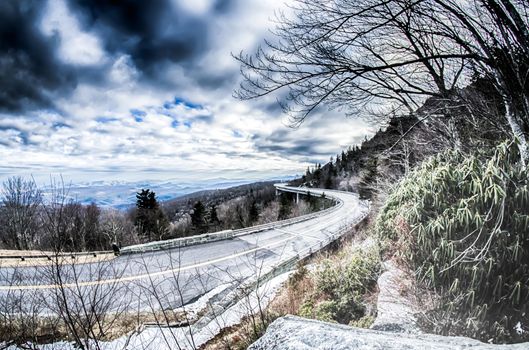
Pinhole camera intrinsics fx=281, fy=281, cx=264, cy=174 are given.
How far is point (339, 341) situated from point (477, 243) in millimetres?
2952

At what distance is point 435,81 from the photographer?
5.48 metres

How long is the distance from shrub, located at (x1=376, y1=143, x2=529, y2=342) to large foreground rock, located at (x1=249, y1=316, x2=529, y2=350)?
205 centimetres

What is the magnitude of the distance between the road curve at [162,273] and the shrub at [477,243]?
10.5 ft

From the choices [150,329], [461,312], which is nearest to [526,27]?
[461,312]

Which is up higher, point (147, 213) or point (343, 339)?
point (343, 339)

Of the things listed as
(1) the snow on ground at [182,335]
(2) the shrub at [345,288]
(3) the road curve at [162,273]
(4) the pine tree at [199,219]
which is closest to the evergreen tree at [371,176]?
(3) the road curve at [162,273]

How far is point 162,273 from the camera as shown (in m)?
10.9

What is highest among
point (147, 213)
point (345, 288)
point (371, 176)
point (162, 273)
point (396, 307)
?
point (371, 176)

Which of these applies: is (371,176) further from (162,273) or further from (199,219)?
(199,219)

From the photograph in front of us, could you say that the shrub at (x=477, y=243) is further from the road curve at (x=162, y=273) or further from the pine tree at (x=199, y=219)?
the pine tree at (x=199, y=219)

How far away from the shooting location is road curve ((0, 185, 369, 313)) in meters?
7.42

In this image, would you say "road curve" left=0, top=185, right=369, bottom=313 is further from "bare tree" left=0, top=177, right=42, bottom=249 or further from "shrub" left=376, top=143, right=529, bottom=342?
"bare tree" left=0, top=177, right=42, bottom=249

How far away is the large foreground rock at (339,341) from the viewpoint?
159 cm

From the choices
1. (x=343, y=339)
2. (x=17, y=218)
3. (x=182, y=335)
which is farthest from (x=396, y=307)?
(x=17, y=218)
